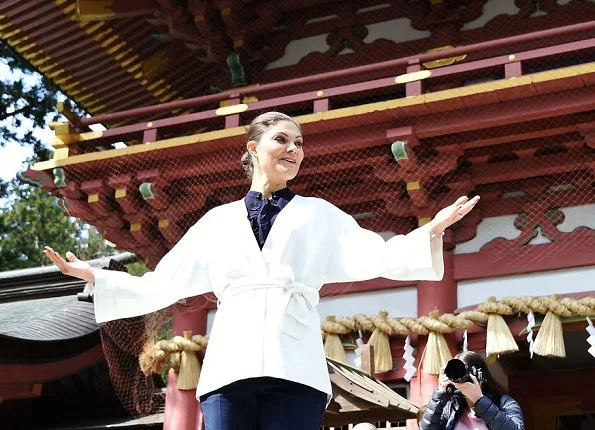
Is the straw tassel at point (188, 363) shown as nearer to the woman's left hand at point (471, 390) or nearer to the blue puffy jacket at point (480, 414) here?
the blue puffy jacket at point (480, 414)

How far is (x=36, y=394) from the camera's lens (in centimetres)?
920

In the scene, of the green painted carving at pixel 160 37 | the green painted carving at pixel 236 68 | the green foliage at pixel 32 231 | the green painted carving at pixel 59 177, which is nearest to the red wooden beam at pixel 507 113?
the green painted carving at pixel 236 68

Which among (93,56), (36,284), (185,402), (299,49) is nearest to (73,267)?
(185,402)

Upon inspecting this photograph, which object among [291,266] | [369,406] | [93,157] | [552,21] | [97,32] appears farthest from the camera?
[97,32]

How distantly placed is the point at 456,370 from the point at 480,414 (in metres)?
0.19

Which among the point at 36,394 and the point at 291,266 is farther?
the point at 36,394

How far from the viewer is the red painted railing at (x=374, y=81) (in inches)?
261

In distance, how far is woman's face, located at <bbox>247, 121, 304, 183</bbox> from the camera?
3.17 m

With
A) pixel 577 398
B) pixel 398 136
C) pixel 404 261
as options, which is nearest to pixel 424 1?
pixel 398 136

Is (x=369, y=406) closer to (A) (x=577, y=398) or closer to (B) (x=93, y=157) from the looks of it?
(B) (x=93, y=157)

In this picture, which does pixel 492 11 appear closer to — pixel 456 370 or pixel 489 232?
pixel 489 232

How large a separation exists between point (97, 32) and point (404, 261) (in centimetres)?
618

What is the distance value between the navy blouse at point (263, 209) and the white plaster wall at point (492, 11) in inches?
209

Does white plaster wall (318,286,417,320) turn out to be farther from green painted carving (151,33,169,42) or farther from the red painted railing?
green painted carving (151,33,169,42)
